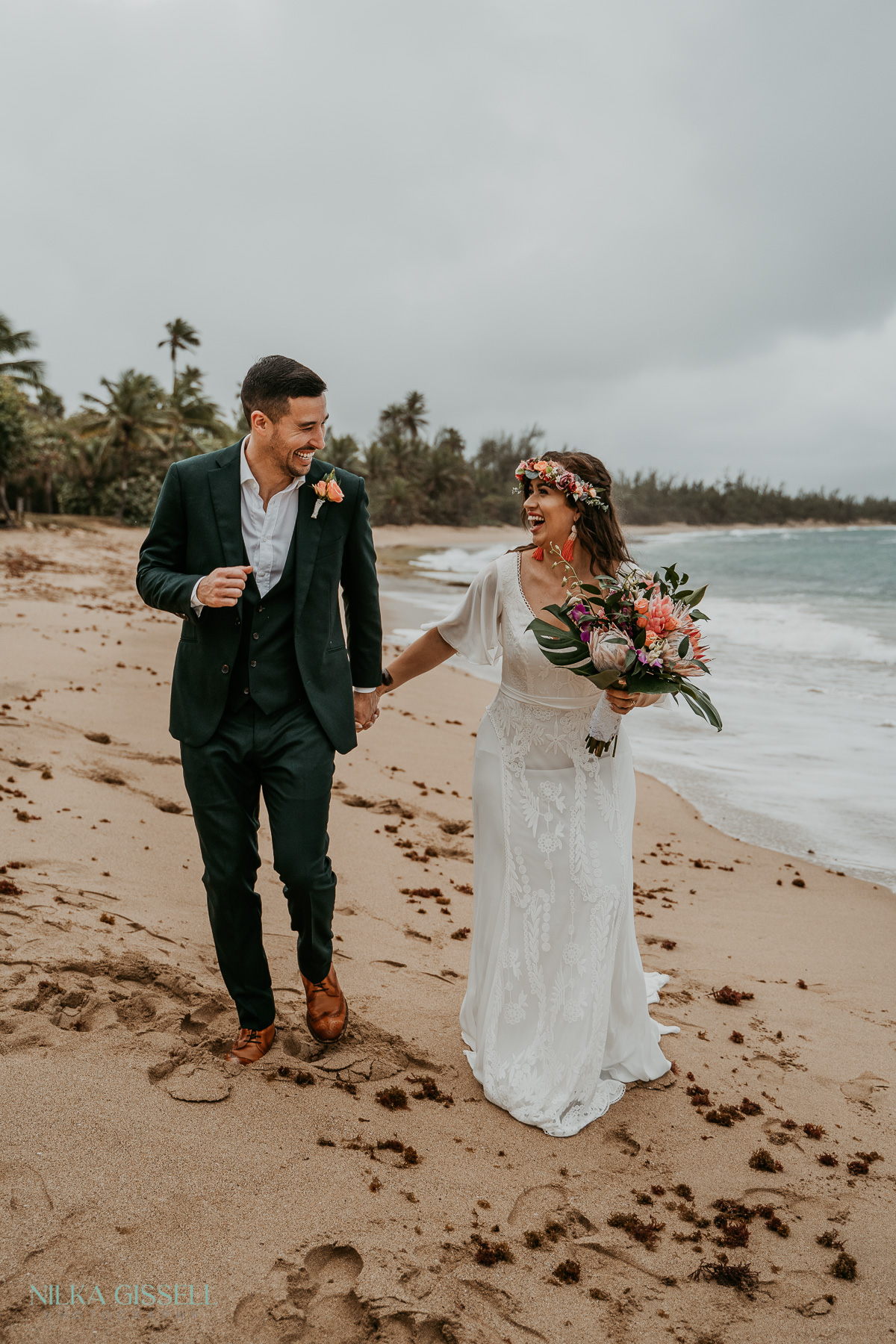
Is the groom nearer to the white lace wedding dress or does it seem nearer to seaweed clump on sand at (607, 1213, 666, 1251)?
the white lace wedding dress

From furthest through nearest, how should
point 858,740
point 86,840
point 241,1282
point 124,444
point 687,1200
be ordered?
point 124,444 < point 858,740 < point 86,840 < point 687,1200 < point 241,1282

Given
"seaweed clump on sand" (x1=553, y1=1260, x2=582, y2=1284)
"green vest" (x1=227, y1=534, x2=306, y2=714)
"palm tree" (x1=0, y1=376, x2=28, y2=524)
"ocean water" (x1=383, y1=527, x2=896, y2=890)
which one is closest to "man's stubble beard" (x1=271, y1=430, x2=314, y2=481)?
"green vest" (x1=227, y1=534, x2=306, y2=714)

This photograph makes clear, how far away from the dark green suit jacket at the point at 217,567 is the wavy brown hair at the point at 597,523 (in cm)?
83

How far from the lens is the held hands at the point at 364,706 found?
135 inches

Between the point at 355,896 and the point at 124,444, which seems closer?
the point at 355,896

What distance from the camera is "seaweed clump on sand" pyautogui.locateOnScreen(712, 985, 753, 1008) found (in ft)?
12.9

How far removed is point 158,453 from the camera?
3797 cm

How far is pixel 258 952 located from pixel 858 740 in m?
8.06

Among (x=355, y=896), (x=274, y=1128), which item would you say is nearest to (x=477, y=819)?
(x=274, y=1128)

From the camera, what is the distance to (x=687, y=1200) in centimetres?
269

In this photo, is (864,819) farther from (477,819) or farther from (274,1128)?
(274,1128)

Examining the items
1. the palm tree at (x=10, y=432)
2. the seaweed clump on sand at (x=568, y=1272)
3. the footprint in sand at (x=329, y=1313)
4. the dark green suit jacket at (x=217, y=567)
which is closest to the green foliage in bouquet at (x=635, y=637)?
the dark green suit jacket at (x=217, y=567)

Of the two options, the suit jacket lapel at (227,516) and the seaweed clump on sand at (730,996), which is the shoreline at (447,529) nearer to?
the suit jacket lapel at (227,516)

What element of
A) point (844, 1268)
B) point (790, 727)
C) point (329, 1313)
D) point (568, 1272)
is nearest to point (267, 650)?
point (329, 1313)
